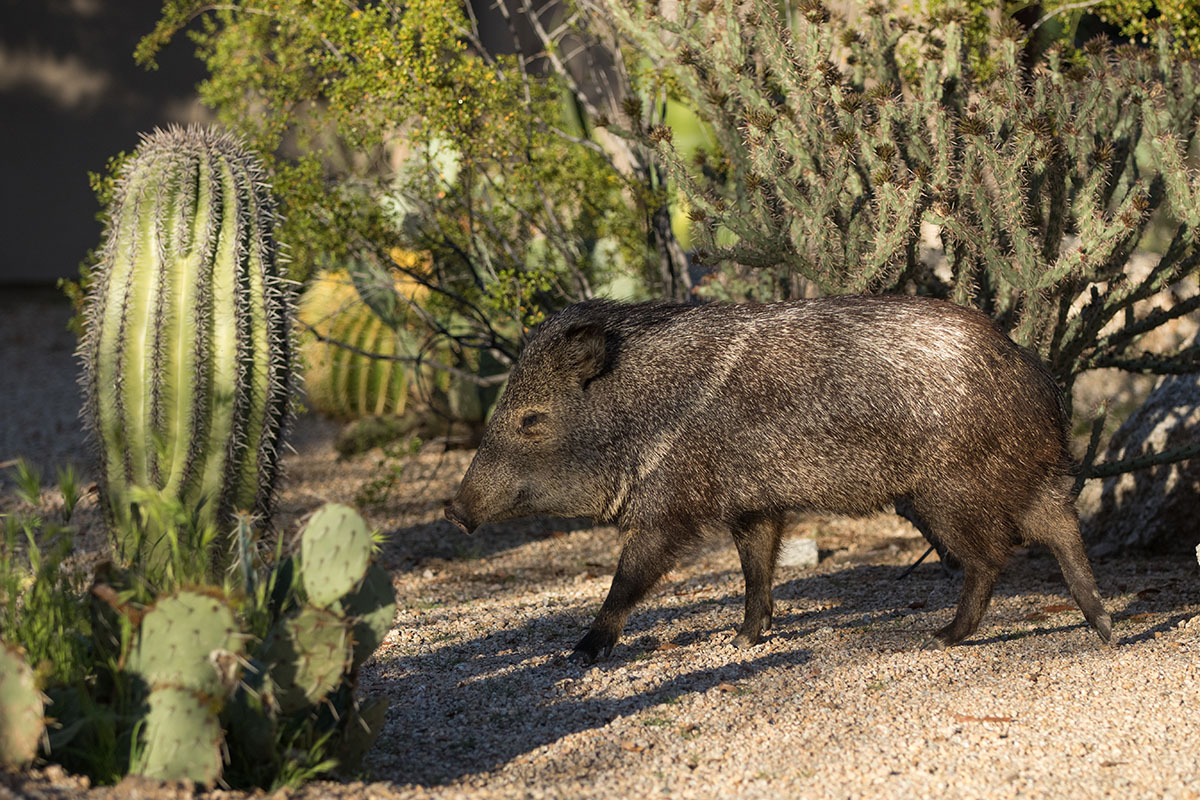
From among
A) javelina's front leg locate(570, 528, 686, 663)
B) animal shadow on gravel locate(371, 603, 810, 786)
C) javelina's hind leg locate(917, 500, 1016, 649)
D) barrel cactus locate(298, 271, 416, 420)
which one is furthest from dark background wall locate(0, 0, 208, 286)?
javelina's hind leg locate(917, 500, 1016, 649)

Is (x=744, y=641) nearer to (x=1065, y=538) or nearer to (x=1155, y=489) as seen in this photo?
(x=1065, y=538)

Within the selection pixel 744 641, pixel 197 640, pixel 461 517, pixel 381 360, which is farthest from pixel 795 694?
pixel 381 360

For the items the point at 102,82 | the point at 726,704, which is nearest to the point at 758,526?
the point at 726,704

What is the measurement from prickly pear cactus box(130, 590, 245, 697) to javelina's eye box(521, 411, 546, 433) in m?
1.60

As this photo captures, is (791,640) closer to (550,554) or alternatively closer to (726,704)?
(726,704)

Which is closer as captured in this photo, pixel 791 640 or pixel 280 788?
pixel 280 788

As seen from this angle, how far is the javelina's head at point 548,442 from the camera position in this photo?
12.5 ft

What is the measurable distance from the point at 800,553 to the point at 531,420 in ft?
6.34

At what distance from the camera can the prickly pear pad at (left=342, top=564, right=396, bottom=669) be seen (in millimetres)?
2699

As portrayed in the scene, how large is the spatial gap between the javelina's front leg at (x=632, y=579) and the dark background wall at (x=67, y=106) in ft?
31.0

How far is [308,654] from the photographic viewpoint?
2549 millimetres

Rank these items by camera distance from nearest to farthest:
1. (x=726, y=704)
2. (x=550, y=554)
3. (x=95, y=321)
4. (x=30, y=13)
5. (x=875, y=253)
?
(x=726, y=704) → (x=875, y=253) → (x=95, y=321) → (x=550, y=554) → (x=30, y=13)

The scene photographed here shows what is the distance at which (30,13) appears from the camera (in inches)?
448

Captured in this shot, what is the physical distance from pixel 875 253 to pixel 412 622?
211cm
